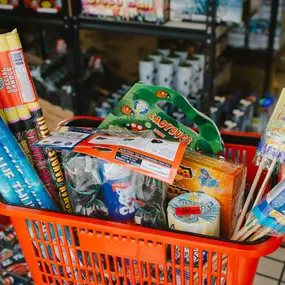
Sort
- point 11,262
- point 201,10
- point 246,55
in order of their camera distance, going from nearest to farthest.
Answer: point 11,262 < point 201,10 < point 246,55

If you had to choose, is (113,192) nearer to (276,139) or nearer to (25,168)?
(25,168)

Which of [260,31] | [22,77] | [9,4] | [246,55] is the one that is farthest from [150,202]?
[246,55]

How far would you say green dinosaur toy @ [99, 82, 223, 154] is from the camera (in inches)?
39.6

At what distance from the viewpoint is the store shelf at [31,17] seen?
2158 millimetres

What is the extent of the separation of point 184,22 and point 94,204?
1295mm

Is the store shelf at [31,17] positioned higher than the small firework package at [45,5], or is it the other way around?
the small firework package at [45,5]

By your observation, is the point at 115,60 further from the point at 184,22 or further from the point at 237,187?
the point at 237,187

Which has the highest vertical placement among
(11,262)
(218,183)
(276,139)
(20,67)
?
(20,67)

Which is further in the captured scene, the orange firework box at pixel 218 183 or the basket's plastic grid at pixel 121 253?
the orange firework box at pixel 218 183

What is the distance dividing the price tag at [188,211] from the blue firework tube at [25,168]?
0.83 ft

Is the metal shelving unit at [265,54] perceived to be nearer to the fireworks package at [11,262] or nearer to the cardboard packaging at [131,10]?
the cardboard packaging at [131,10]

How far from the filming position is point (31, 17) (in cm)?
223

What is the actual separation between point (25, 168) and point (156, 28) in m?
1.28

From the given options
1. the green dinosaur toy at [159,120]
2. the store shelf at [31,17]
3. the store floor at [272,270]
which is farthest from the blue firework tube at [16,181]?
the store shelf at [31,17]
